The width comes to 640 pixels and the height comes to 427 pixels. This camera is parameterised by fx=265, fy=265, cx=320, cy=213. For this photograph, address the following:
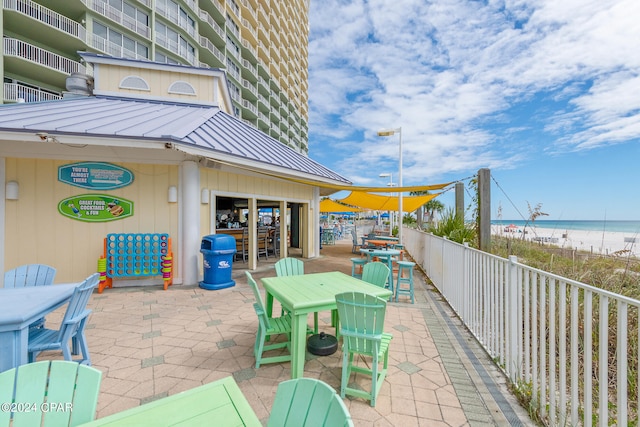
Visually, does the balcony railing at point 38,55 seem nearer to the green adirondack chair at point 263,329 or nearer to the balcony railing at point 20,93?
the balcony railing at point 20,93

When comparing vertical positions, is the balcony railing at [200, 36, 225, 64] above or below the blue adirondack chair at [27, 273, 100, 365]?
above

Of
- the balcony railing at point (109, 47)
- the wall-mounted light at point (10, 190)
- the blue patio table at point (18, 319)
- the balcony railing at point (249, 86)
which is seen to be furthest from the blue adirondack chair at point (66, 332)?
the balcony railing at point (249, 86)

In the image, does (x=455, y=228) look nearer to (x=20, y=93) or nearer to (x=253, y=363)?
(x=253, y=363)

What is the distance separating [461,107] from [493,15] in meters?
4.97

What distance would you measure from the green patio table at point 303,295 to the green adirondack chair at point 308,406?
1359 mm

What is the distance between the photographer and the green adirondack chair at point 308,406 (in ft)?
3.03

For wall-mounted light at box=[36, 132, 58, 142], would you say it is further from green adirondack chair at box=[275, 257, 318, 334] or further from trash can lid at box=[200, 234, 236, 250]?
green adirondack chair at box=[275, 257, 318, 334]

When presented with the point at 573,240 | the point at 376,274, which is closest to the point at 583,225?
the point at 573,240

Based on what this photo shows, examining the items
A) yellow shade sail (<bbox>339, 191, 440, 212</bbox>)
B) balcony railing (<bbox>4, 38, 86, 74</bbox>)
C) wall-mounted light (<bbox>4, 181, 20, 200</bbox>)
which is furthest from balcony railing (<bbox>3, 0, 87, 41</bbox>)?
yellow shade sail (<bbox>339, 191, 440, 212</bbox>)

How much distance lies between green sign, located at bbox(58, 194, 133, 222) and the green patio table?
450 centimetres

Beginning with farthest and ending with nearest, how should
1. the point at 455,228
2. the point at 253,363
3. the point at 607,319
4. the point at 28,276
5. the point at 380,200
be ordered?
the point at 380,200 → the point at 455,228 → the point at 28,276 → the point at 253,363 → the point at 607,319

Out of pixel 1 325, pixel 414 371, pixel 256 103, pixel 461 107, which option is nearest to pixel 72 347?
pixel 1 325

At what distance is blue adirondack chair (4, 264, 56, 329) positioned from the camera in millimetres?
3250

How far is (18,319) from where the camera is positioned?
2.00 m
